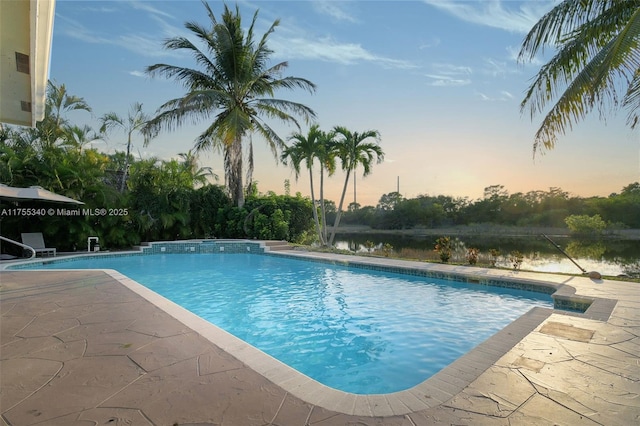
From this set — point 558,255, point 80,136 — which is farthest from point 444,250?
point 80,136

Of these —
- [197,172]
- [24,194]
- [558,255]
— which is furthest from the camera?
[197,172]

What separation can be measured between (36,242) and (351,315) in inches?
471

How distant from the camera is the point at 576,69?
22.6ft

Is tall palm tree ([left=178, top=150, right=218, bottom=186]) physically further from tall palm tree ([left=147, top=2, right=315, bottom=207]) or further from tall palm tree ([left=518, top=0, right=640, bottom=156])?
tall palm tree ([left=518, top=0, right=640, bottom=156])

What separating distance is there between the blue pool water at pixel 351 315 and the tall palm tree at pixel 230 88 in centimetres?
781

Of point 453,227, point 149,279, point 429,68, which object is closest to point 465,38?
point 429,68

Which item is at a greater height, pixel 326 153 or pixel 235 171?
pixel 326 153

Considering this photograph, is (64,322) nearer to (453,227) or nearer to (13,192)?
(13,192)

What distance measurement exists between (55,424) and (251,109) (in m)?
16.0

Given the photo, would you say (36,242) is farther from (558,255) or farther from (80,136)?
(558,255)

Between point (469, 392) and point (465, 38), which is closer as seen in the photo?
point (469, 392)

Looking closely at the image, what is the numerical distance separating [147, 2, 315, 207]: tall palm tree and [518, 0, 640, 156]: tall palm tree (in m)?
11.0

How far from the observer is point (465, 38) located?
948 cm

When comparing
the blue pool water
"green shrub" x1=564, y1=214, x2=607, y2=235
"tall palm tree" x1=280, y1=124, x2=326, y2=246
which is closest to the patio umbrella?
the blue pool water
